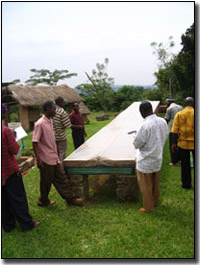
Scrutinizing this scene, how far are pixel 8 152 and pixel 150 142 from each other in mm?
1756

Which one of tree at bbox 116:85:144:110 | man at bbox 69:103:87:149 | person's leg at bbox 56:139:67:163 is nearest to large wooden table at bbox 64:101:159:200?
person's leg at bbox 56:139:67:163

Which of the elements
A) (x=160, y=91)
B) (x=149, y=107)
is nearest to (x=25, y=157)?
(x=149, y=107)

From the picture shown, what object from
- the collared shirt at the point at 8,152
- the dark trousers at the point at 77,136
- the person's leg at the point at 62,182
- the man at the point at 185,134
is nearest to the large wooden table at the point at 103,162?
the person's leg at the point at 62,182

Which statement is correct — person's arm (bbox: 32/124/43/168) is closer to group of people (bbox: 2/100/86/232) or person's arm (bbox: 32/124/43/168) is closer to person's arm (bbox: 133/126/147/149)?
group of people (bbox: 2/100/86/232)

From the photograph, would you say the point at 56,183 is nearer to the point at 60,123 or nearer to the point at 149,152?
the point at 60,123

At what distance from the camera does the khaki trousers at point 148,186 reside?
3768 mm

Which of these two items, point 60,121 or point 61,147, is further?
point 61,147

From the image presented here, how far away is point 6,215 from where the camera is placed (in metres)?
3.58

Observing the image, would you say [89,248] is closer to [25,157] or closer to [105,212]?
[105,212]

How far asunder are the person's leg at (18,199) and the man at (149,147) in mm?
1534

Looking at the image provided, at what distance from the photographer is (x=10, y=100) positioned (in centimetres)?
1700

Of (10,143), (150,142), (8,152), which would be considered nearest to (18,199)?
(8,152)

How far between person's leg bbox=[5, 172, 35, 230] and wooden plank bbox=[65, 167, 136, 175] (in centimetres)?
96

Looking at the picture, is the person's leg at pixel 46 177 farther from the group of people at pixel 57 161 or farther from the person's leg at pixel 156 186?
the person's leg at pixel 156 186
